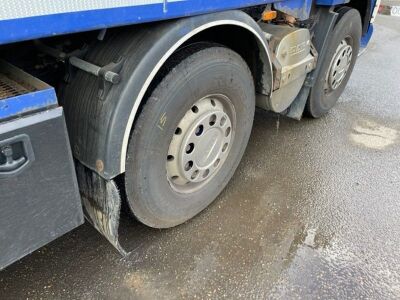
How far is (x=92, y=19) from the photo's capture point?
1270 mm

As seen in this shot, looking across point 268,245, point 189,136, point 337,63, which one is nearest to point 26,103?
point 189,136

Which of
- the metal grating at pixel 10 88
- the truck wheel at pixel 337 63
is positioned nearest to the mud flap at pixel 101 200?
the metal grating at pixel 10 88

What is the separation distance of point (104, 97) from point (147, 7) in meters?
0.41

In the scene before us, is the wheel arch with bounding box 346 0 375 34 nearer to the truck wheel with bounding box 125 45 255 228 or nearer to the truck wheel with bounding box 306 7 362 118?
the truck wheel with bounding box 306 7 362 118

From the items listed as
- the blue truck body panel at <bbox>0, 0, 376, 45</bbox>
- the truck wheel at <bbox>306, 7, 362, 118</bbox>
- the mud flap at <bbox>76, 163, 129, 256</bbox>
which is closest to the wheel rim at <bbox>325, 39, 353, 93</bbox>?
the truck wheel at <bbox>306, 7, 362, 118</bbox>

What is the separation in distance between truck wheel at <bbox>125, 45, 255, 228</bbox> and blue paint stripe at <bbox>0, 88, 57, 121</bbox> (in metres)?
0.50

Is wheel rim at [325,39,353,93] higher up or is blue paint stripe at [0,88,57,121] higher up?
blue paint stripe at [0,88,57,121]

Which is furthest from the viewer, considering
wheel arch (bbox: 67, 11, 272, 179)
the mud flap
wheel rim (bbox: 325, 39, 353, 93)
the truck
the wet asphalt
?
wheel rim (bbox: 325, 39, 353, 93)

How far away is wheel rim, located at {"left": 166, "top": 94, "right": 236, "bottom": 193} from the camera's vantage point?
78.7 inches

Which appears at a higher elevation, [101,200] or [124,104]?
[124,104]

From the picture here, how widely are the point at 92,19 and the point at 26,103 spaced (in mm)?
355

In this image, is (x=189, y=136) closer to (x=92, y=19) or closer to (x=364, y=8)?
(x=92, y=19)

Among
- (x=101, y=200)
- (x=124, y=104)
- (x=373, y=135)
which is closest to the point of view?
(x=124, y=104)

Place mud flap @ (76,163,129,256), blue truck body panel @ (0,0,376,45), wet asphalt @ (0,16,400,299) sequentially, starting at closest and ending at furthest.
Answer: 1. blue truck body panel @ (0,0,376,45)
2. mud flap @ (76,163,129,256)
3. wet asphalt @ (0,16,400,299)
